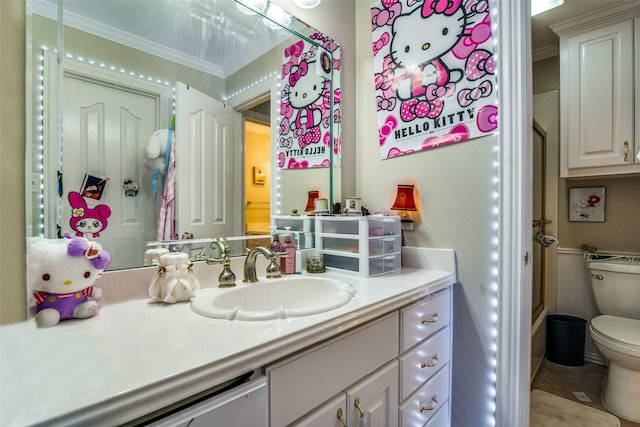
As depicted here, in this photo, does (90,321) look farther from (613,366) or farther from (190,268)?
(613,366)

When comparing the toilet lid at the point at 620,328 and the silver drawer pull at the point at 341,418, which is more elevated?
the silver drawer pull at the point at 341,418

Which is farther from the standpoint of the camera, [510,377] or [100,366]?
[510,377]

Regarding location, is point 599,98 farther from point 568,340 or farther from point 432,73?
point 568,340

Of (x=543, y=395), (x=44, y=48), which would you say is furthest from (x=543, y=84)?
(x=44, y=48)

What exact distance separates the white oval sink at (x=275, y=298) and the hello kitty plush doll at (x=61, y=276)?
250 millimetres

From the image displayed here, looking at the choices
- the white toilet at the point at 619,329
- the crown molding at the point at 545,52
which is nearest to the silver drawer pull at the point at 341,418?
the white toilet at the point at 619,329

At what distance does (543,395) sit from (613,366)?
41 centimetres

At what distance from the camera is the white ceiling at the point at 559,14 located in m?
1.90

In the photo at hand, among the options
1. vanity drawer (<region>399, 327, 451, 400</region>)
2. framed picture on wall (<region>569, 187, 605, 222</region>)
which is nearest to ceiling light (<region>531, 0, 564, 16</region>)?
framed picture on wall (<region>569, 187, 605, 222</region>)

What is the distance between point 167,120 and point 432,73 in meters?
1.14

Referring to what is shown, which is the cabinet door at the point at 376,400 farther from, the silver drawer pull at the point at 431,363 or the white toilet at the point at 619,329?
the white toilet at the point at 619,329

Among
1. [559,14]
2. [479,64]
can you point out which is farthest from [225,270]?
[559,14]

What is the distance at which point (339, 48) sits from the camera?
1.63m

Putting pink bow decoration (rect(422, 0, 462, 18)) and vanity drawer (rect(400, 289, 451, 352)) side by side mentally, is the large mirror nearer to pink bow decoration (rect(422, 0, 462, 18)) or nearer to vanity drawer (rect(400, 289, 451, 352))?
pink bow decoration (rect(422, 0, 462, 18))
